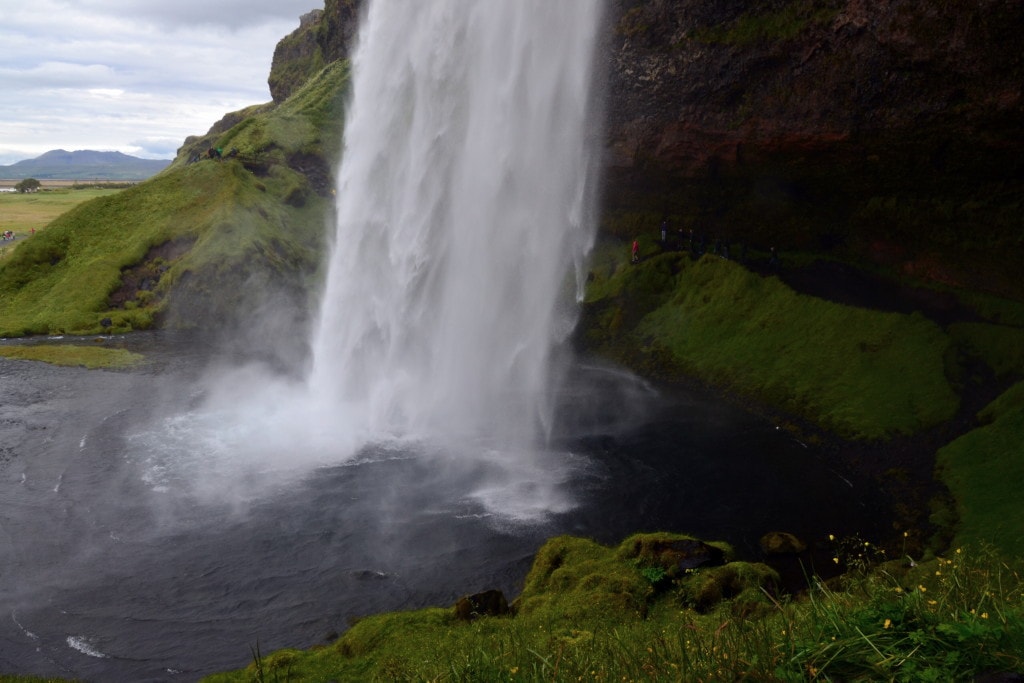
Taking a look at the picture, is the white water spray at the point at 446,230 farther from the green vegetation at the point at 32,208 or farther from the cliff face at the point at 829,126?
the green vegetation at the point at 32,208

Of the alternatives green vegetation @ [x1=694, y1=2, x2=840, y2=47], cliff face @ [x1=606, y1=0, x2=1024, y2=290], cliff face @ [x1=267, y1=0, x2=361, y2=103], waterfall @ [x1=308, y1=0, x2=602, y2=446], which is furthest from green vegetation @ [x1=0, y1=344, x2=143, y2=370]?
cliff face @ [x1=267, y1=0, x2=361, y2=103]

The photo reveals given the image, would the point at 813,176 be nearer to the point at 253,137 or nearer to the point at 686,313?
the point at 686,313

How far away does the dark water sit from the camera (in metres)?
17.3

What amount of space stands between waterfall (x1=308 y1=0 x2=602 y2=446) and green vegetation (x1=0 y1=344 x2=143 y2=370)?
12.4m

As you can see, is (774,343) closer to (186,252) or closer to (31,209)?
(186,252)

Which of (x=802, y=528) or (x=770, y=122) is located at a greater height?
(x=770, y=122)

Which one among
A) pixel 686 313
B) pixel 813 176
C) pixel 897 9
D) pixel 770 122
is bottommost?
pixel 686 313

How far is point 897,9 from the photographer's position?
29391mm

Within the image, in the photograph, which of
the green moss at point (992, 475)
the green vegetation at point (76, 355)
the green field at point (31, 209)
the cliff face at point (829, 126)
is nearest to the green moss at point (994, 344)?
the green moss at point (992, 475)

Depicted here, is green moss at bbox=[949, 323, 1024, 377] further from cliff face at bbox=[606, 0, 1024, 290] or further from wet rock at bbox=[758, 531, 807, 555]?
wet rock at bbox=[758, 531, 807, 555]

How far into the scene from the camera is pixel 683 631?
6.71 m

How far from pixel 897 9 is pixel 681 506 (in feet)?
71.3

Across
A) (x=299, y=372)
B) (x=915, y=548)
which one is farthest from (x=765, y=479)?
(x=299, y=372)

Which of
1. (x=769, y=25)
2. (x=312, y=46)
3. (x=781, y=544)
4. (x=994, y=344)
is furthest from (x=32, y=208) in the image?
(x=994, y=344)
